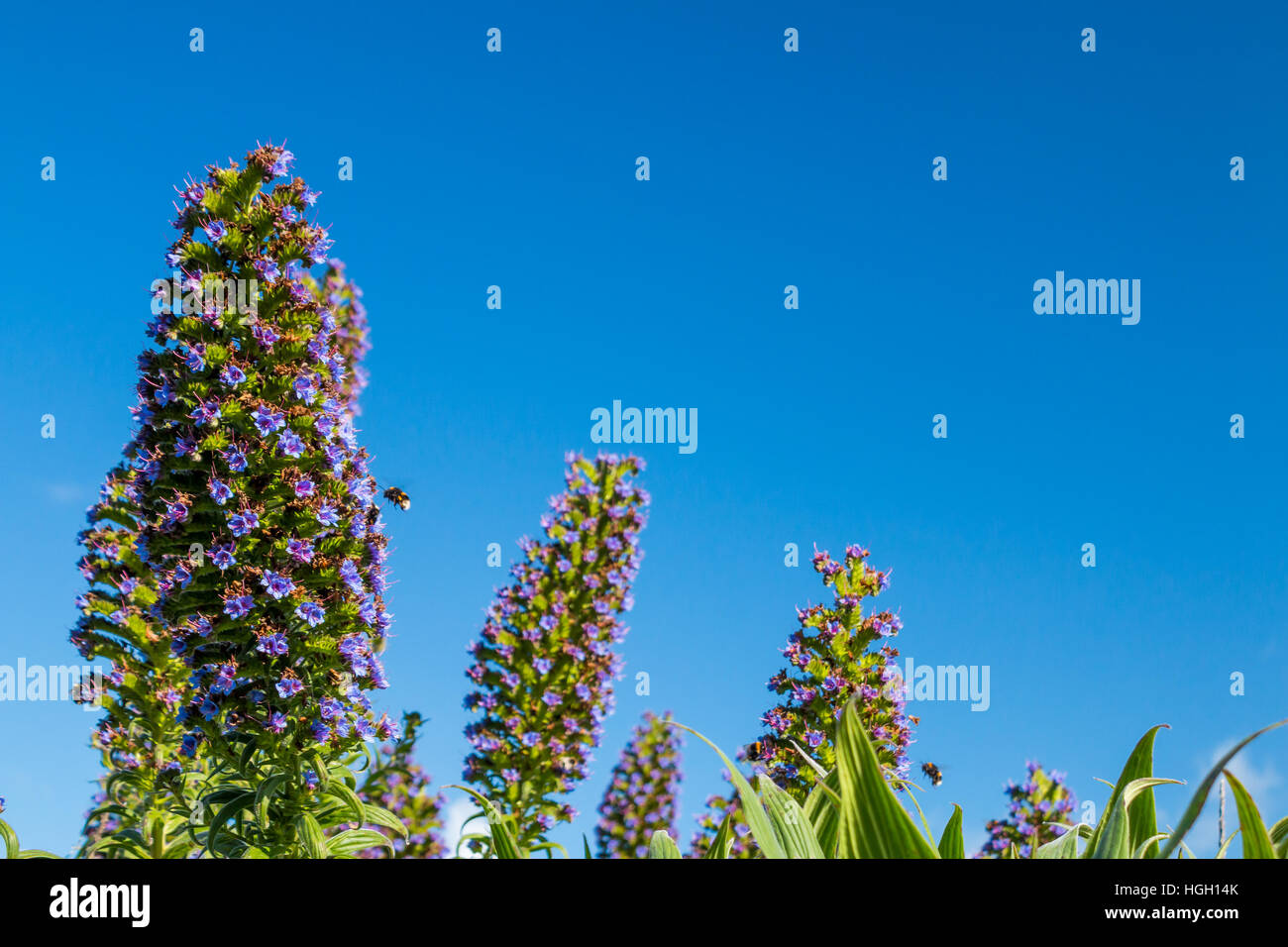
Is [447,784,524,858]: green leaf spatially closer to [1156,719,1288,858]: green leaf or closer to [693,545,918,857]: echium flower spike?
[1156,719,1288,858]: green leaf

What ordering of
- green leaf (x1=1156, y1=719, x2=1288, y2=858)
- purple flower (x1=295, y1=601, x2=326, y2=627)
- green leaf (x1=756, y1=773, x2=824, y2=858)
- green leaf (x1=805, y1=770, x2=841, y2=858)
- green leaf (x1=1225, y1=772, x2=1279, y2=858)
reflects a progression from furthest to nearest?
purple flower (x1=295, y1=601, x2=326, y2=627) < green leaf (x1=805, y1=770, x2=841, y2=858) < green leaf (x1=756, y1=773, x2=824, y2=858) < green leaf (x1=1225, y1=772, x2=1279, y2=858) < green leaf (x1=1156, y1=719, x2=1288, y2=858)

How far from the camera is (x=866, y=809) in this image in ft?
5.40

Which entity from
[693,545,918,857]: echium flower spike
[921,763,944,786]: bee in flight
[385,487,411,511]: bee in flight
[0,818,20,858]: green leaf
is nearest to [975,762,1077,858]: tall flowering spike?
[921,763,944,786]: bee in flight

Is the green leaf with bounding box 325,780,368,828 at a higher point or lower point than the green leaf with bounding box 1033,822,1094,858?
lower

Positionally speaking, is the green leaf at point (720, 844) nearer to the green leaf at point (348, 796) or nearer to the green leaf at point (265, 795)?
the green leaf at point (348, 796)

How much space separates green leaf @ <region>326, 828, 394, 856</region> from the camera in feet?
19.7

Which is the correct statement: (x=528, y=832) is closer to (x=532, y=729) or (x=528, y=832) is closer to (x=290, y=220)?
(x=532, y=729)

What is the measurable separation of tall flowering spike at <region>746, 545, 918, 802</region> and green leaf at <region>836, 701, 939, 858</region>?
790 cm

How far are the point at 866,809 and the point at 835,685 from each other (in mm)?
8462

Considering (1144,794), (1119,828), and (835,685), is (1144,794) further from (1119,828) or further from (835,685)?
(835,685)

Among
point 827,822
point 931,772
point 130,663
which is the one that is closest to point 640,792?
point 931,772

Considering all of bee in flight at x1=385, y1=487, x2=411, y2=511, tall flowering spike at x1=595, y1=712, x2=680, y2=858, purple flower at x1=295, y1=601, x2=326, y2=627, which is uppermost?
bee in flight at x1=385, y1=487, x2=411, y2=511

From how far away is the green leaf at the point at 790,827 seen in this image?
1791mm
